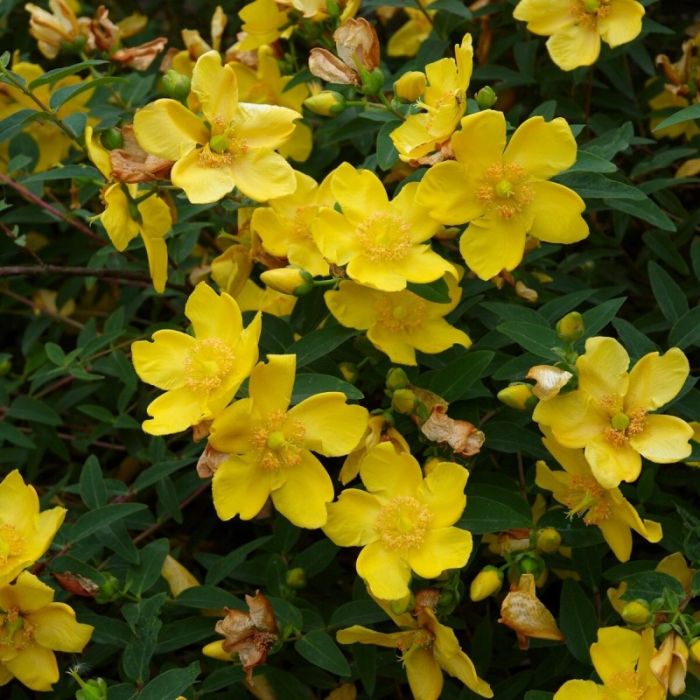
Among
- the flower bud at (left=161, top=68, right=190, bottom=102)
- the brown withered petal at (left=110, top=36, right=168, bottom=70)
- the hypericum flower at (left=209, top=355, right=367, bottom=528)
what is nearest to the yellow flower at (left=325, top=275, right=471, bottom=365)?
the hypericum flower at (left=209, top=355, right=367, bottom=528)

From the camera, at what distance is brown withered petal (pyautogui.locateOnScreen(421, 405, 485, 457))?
55.1 inches

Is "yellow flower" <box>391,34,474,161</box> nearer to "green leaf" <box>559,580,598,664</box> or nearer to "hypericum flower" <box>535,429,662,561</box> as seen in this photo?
"hypericum flower" <box>535,429,662,561</box>

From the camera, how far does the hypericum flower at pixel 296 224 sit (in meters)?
1.57

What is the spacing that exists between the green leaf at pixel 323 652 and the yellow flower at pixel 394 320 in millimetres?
429

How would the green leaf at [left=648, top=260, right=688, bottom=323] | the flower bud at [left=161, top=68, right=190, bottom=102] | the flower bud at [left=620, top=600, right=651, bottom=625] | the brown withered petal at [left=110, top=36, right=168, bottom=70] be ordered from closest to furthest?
Result: the flower bud at [left=620, top=600, right=651, bottom=625] → the flower bud at [left=161, top=68, right=190, bottom=102] → the green leaf at [left=648, top=260, right=688, bottom=323] → the brown withered petal at [left=110, top=36, right=168, bottom=70]

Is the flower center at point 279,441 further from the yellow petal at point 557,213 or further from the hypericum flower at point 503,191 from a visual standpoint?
the yellow petal at point 557,213

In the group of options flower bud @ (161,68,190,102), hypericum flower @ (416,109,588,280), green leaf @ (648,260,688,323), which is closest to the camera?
hypericum flower @ (416,109,588,280)

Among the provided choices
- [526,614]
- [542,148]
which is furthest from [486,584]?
[542,148]

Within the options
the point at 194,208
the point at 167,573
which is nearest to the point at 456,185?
the point at 194,208

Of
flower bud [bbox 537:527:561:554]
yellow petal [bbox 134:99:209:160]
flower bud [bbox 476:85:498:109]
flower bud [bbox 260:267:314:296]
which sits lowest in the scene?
flower bud [bbox 537:527:561:554]

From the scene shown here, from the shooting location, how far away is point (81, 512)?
1933 mm

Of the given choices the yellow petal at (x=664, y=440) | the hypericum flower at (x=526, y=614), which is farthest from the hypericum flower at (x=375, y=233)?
the hypericum flower at (x=526, y=614)

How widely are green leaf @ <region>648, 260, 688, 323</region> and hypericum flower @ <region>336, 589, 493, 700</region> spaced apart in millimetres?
619

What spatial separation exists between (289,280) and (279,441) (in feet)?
0.80
